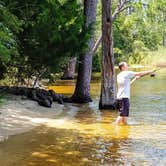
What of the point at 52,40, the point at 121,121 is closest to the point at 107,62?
the point at 52,40

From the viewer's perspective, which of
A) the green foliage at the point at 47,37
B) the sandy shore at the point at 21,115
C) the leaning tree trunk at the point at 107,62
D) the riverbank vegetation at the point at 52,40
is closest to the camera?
the sandy shore at the point at 21,115

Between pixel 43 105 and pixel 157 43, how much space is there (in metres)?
70.6

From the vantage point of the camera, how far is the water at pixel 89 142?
33.7 ft

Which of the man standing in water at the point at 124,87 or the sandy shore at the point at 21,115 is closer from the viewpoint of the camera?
the sandy shore at the point at 21,115

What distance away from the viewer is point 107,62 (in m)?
19.0

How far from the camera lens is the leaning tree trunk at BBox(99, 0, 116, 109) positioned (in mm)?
18766

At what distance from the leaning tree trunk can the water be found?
1.42 meters

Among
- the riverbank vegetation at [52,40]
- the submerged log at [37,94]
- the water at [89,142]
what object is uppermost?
the riverbank vegetation at [52,40]

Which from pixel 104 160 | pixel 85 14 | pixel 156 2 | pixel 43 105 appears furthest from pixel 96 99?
pixel 156 2

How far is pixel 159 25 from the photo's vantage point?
89.5 m

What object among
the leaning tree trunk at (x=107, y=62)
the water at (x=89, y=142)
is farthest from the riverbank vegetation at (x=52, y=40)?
the water at (x=89, y=142)

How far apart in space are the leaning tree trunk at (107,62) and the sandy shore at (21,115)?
175 cm

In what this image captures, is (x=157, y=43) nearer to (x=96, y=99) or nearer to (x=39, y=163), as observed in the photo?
(x=96, y=99)

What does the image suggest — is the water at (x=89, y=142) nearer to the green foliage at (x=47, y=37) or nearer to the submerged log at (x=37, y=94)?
the submerged log at (x=37, y=94)
